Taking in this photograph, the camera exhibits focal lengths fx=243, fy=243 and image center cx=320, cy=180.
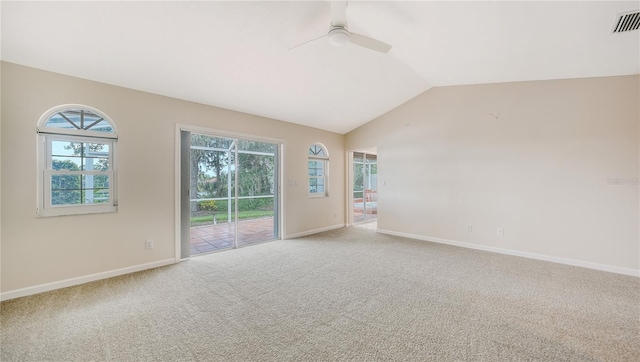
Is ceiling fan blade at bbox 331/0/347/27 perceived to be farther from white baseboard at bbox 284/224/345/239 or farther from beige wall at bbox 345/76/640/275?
white baseboard at bbox 284/224/345/239

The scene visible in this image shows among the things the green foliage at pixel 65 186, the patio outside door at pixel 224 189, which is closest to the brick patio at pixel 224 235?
the patio outside door at pixel 224 189

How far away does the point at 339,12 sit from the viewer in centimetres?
226

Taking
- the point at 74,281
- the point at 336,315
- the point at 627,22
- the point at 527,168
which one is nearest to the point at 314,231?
the point at 336,315

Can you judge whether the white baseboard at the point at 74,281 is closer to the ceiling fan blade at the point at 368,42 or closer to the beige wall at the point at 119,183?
the beige wall at the point at 119,183

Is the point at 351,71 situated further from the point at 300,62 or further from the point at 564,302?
the point at 564,302

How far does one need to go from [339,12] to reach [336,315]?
2844 millimetres

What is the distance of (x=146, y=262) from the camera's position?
353cm

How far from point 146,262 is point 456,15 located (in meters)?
5.06

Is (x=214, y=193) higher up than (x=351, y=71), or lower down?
lower down

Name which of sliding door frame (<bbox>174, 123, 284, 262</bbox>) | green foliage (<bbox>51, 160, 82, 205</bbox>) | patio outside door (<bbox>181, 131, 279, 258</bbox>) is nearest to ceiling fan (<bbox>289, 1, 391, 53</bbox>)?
sliding door frame (<bbox>174, 123, 284, 262</bbox>)

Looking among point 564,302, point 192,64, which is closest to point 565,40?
point 564,302

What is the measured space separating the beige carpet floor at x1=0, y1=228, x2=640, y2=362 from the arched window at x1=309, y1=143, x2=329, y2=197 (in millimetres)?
2546

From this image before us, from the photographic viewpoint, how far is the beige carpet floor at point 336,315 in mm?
1837

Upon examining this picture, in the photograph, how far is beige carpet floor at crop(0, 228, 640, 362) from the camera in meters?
1.84
